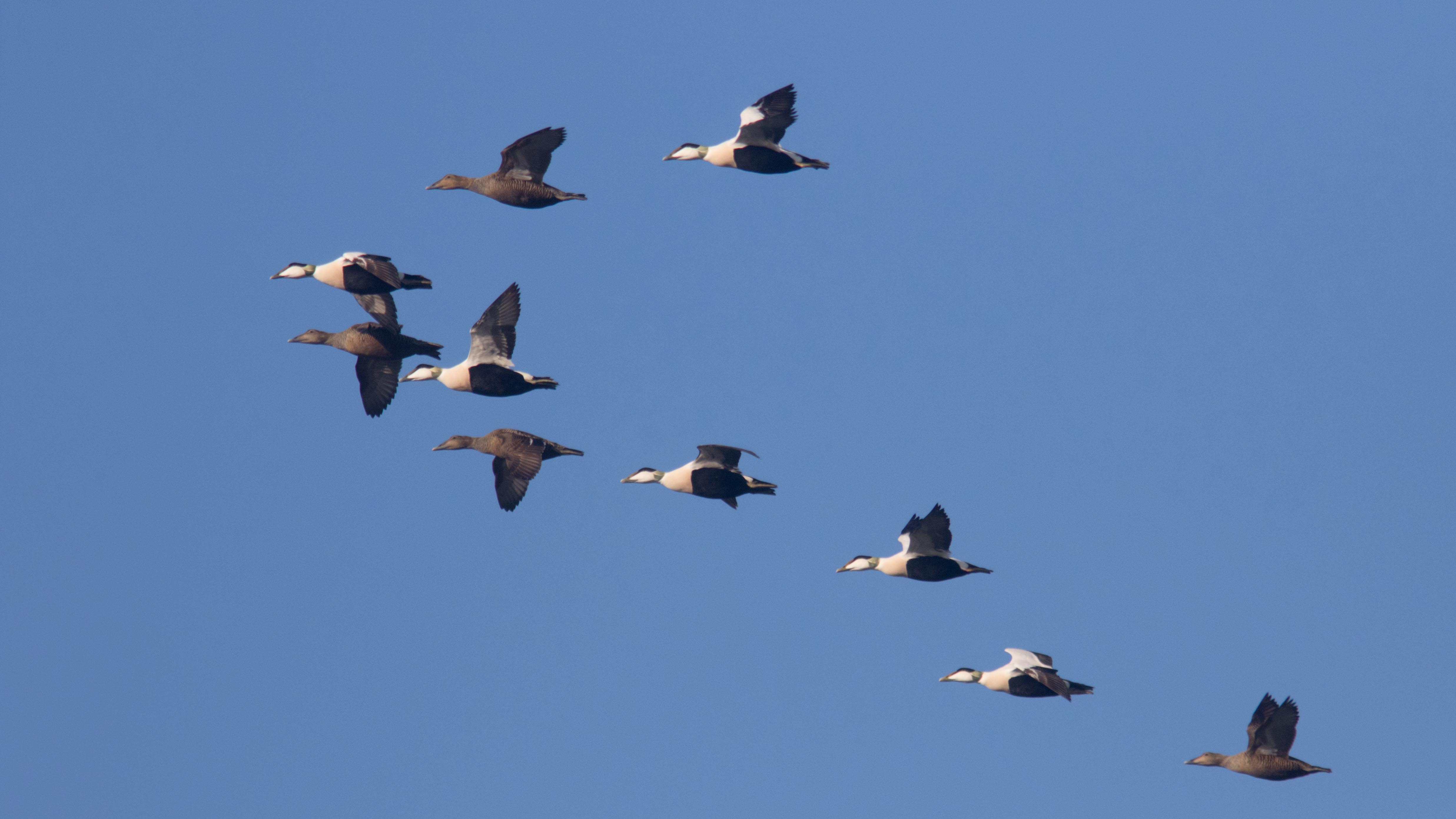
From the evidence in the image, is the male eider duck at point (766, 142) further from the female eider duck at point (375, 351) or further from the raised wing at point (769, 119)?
the female eider duck at point (375, 351)

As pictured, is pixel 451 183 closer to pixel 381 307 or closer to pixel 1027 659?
pixel 381 307

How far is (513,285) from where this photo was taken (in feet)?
94.9

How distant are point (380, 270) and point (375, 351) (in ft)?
6.37

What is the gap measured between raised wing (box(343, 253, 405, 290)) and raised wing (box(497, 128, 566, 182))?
254 centimetres

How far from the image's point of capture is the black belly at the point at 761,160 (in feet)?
95.4

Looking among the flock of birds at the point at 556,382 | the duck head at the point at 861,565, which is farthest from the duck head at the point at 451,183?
the duck head at the point at 861,565

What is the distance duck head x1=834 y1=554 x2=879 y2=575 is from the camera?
30.1m

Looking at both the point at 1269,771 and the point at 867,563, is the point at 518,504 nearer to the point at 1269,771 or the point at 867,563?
the point at 867,563

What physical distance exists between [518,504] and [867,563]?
6.54 metres

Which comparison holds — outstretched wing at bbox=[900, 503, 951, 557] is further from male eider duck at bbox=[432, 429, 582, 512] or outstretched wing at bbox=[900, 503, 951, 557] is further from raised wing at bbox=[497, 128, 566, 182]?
raised wing at bbox=[497, 128, 566, 182]

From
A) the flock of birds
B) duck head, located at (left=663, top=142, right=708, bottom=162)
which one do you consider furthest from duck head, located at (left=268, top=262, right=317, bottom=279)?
duck head, located at (left=663, top=142, right=708, bottom=162)

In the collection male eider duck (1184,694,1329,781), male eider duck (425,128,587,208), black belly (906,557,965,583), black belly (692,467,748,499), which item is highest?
male eider duck (425,128,587,208)

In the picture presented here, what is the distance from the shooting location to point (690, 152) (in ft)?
101

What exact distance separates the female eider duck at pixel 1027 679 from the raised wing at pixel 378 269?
12.2m
